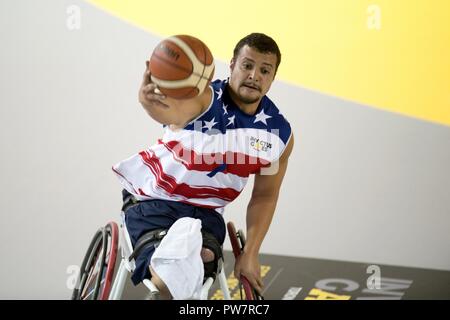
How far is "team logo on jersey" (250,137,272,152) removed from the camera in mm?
2705

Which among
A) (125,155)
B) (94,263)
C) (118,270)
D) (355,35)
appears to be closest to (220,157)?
(118,270)

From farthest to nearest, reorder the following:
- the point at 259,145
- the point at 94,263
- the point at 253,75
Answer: the point at 94,263 < the point at 259,145 < the point at 253,75

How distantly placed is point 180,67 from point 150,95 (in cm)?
14

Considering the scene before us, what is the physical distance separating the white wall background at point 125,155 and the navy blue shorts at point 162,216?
219cm

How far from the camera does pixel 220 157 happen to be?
2.65 metres

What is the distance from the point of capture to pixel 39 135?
5004mm

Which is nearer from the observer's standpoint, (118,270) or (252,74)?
(252,74)

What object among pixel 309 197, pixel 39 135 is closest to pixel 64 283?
pixel 39 135

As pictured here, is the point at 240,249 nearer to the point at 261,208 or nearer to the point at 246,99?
the point at 261,208

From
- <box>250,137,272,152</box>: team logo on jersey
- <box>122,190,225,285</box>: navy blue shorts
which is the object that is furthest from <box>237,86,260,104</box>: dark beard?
<box>122,190,225,285</box>: navy blue shorts

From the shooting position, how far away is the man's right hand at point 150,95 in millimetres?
2385

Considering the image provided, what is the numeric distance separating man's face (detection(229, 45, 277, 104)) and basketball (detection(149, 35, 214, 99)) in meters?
0.26

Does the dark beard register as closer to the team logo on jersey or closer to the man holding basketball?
the man holding basketball
